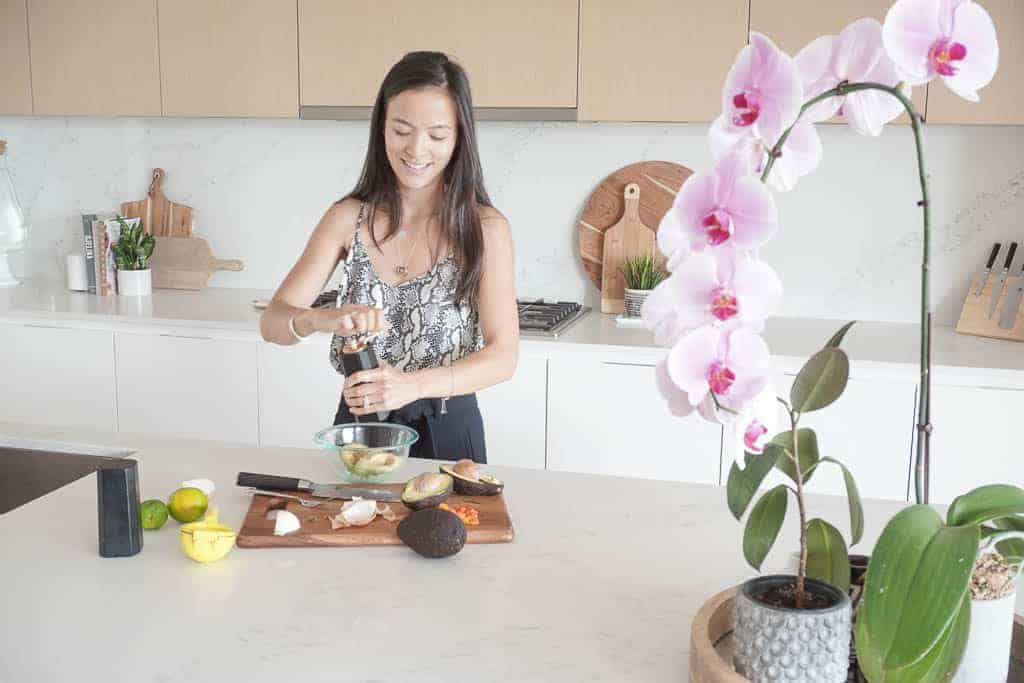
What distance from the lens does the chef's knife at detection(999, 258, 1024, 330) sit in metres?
3.18

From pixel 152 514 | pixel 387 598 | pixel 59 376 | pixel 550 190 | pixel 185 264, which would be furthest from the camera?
pixel 185 264

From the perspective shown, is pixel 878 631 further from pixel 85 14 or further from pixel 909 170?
pixel 85 14

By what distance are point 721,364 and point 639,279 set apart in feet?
8.52

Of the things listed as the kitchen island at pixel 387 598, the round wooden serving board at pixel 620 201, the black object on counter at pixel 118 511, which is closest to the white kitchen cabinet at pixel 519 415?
the round wooden serving board at pixel 620 201

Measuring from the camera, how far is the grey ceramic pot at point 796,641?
1017mm

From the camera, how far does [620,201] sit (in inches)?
141

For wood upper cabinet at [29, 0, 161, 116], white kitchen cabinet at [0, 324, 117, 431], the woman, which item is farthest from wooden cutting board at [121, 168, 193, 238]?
the woman

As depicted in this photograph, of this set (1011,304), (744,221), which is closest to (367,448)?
(744,221)

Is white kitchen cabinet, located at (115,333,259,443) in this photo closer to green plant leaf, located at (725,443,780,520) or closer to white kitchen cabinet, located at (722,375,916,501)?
white kitchen cabinet, located at (722,375,916,501)

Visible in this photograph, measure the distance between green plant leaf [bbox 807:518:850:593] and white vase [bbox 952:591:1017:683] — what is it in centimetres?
13

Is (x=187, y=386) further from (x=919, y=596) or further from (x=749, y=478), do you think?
(x=919, y=596)

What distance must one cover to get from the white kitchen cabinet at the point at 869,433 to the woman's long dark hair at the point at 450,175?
0.99 m

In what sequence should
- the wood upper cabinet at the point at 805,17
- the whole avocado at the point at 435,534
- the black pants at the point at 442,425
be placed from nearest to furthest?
the whole avocado at the point at 435,534 → the black pants at the point at 442,425 → the wood upper cabinet at the point at 805,17

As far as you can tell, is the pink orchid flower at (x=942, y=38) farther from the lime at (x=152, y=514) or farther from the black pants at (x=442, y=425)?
the black pants at (x=442, y=425)
